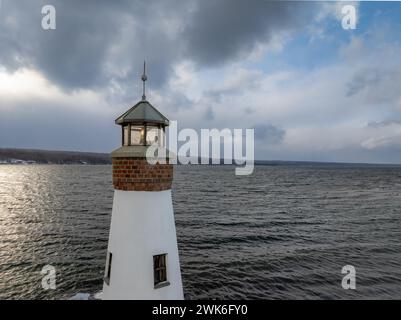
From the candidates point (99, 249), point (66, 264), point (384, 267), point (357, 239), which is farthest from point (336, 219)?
point (66, 264)

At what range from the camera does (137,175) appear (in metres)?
6.14

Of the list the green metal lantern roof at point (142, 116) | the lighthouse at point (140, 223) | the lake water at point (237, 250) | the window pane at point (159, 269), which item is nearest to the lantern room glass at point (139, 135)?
the lighthouse at point (140, 223)

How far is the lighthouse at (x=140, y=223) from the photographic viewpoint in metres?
6.08

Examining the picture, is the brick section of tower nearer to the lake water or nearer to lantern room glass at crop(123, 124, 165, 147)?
lantern room glass at crop(123, 124, 165, 147)

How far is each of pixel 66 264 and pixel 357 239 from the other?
31.2 m

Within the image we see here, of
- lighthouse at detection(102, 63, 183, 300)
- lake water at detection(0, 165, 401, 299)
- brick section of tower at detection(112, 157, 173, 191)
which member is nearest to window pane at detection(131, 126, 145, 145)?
lighthouse at detection(102, 63, 183, 300)

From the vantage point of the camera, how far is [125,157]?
623 cm

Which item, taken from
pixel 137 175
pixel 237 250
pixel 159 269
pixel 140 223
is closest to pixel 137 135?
pixel 137 175

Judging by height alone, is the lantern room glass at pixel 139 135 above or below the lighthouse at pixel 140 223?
above

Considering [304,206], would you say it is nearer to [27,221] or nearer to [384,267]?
[384,267]

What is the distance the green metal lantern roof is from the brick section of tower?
87 cm

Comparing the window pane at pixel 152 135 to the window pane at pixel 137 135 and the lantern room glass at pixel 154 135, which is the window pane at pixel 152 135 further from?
the window pane at pixel 137 135

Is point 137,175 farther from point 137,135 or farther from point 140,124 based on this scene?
point 140,124

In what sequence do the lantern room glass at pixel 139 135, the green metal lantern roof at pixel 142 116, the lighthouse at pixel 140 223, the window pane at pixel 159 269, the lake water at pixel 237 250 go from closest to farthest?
the lighthouse at pixel 140 223, the window pane at pixel 159 269, the green metal lantern roof at pixel 142 116, the lantern room glass at pixel 139 135, the lake water at pixel 237 250
